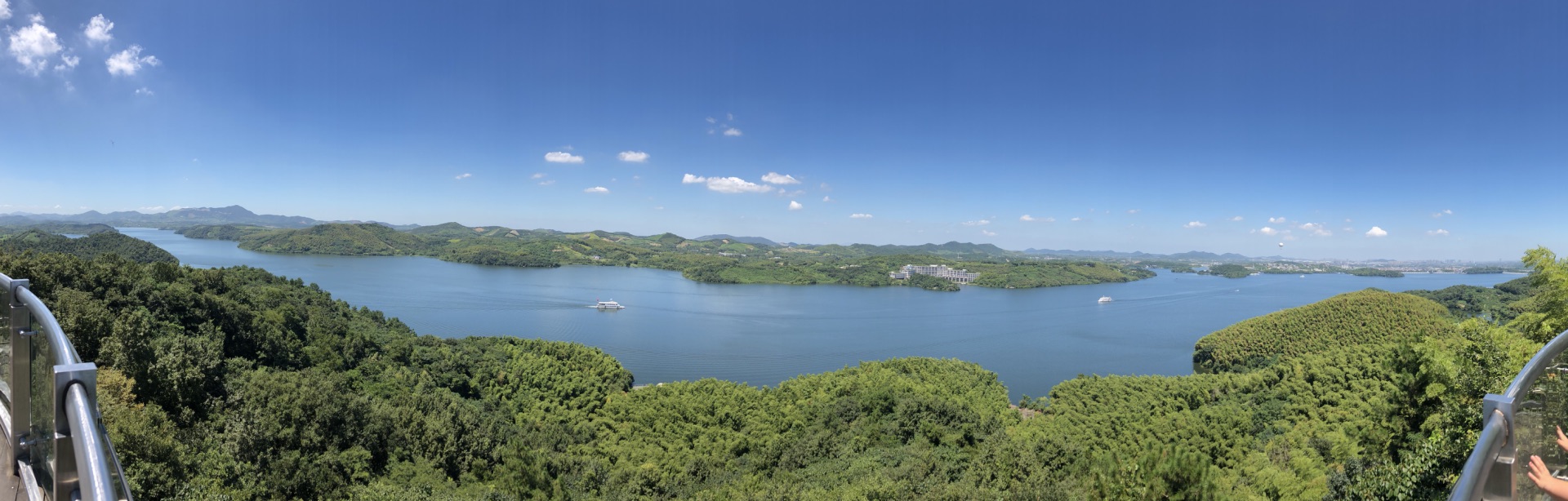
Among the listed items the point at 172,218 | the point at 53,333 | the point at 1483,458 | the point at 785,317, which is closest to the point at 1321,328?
the point at 785,317

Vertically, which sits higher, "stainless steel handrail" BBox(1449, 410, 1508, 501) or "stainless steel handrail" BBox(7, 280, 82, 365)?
"stainless steel handrail" BBox(7, 280, 82, 365)

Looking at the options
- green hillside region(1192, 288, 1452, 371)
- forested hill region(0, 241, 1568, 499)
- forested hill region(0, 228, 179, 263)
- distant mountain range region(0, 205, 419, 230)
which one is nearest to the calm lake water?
green hillside region(1192, 288, 1452, 371)

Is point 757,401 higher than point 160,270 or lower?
lower

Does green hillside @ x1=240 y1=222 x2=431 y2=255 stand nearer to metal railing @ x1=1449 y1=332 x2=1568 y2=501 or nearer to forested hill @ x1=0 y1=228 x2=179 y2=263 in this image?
forested hill @ x1=0 y1=228 x2=179 y2=263

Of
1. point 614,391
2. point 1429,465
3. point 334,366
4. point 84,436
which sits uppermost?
point 84,436

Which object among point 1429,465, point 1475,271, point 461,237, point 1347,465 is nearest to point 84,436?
point 1429,465

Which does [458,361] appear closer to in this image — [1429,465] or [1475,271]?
[1429,465]
